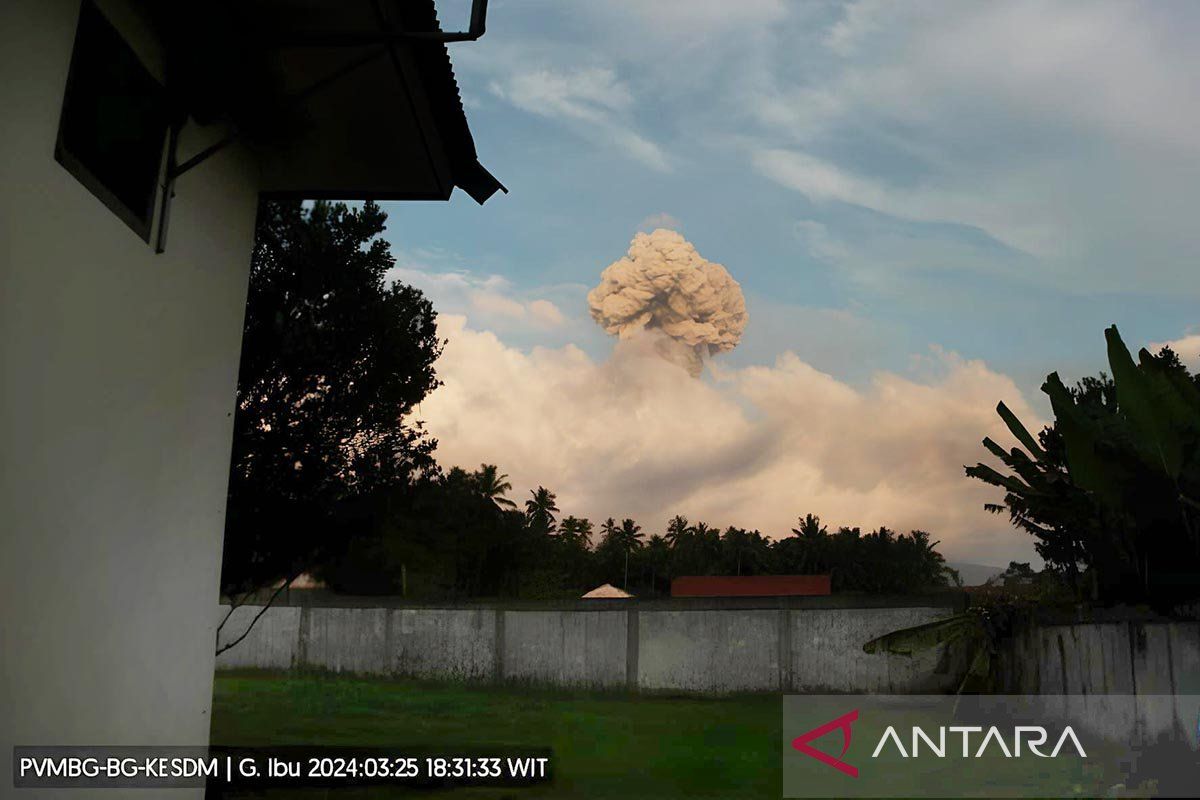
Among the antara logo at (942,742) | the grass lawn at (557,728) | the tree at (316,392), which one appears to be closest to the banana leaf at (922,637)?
the antara logo at (942,742)

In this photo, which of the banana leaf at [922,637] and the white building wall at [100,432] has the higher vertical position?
the white building wall at [100,432]

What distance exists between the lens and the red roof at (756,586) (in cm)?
4878

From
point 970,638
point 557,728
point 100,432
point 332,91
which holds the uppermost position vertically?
point 332,91

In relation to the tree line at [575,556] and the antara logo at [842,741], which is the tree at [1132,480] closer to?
the antara logo at [842,741]

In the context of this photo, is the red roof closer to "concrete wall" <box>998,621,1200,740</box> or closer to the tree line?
the tree line

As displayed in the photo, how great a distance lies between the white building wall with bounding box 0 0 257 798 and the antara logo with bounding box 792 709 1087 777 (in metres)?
7.58

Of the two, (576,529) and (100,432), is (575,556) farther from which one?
(100,432)

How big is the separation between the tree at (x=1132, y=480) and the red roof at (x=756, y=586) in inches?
1429

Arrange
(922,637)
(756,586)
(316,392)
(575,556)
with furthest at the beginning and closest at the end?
1. (575,556)
2. (756,586)
3. (922,637)
4. (316,392)

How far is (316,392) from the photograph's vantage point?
1007 centimetres

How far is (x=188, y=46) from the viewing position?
571cm

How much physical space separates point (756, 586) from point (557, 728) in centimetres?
3653

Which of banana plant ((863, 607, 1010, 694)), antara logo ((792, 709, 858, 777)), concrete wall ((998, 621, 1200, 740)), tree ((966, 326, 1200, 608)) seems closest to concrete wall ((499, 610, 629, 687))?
antara logo ((792, 709, 858, 777))

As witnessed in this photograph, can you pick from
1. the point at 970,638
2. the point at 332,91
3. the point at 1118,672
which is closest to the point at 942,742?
the point at 970,638
